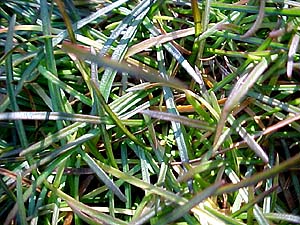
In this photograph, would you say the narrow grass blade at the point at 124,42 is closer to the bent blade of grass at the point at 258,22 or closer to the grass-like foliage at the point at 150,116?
the grass-like foliage at the point at 150,116

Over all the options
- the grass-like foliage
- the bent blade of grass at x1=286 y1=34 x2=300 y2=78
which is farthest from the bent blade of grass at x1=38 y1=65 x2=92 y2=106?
the bent blade of grass at x1=286 y1=34 x2=300 y2=78

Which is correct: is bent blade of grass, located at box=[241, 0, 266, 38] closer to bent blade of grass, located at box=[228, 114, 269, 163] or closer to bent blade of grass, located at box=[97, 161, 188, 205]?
bent blade of grass, located at box=[228, 114, 269, 163]

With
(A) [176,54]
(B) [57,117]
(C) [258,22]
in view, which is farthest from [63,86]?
(C) [258,22]

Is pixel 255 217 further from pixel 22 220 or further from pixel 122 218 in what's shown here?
pixel 22 220

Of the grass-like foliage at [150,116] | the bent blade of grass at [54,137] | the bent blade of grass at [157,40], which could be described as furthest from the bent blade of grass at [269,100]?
the bent blade of grass at [54,137]

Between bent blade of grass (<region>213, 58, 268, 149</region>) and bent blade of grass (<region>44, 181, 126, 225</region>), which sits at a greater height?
bent blade of grass (<region>213, 58, 268, 149</region>)

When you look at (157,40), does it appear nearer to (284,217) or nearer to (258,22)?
(258,22)

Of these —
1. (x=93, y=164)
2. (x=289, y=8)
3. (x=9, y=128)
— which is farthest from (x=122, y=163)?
(x=289, y=8)
